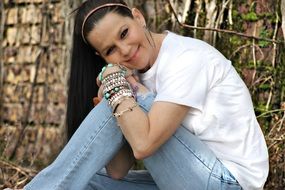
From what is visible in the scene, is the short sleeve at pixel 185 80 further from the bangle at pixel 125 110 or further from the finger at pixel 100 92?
the finger at pixel 100 92

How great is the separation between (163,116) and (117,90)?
20 centimetres

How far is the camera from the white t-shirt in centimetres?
232

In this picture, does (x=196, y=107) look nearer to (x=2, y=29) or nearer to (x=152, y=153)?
(x=152, y=153)

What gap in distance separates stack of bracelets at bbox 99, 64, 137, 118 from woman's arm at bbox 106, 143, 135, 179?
0.31 meters

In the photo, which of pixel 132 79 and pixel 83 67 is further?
pixel 83 67

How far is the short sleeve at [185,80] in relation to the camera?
2.26 metres

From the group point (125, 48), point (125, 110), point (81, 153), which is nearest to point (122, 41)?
point (125, 48)

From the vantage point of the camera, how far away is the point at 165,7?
165 inches

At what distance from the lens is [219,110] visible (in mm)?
2367

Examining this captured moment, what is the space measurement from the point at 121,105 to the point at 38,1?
8.55ft

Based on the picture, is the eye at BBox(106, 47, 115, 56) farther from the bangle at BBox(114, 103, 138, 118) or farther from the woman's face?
the bangle at BBox(114, 103, 138, 118)

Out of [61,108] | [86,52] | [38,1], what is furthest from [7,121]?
[86,52]

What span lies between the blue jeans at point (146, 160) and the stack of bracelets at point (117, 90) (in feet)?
0.15

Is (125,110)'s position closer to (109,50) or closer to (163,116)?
(163,116)
